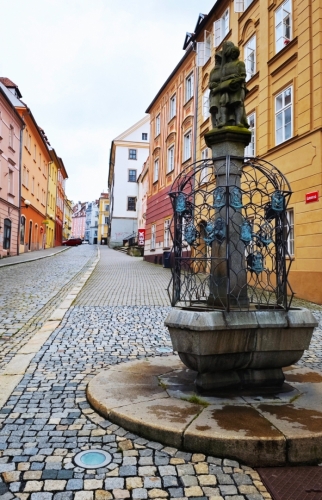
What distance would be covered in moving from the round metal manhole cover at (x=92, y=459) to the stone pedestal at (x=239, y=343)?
112 cm

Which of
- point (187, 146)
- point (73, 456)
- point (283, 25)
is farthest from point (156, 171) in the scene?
point (73, 456)

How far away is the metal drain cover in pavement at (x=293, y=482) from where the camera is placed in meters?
2.36

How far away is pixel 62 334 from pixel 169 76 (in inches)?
815

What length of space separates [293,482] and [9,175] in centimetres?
2700

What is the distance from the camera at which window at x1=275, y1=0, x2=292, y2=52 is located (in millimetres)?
12484

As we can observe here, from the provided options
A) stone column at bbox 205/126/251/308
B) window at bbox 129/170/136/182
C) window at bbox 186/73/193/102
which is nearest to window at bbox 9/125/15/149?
window at bbox 186/73/193/102

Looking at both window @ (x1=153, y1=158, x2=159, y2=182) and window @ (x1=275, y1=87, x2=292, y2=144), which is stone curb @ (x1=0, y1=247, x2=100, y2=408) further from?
window @ (x1=153, y1=158, x2=159, y2=182)

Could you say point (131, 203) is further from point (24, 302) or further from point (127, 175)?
point (24, 302)

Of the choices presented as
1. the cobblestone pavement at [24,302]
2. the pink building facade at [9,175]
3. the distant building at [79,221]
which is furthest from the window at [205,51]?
the distant building at [79,221]

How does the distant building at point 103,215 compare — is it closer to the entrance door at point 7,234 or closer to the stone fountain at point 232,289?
the entrance door at point 7,234

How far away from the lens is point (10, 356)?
17.7 ft

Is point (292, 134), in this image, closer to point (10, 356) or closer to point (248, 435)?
point (10, 356)

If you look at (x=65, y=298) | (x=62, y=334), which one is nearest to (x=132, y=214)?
(x=65, y=298)

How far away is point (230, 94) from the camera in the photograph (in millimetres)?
4301
